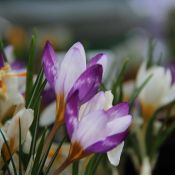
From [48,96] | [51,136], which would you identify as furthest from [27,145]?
[48,96]

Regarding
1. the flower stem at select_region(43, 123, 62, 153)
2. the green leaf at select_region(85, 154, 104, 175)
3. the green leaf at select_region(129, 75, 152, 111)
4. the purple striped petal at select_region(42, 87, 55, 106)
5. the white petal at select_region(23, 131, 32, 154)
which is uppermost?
the flower stem at select_region(43, 123, 62, 153)

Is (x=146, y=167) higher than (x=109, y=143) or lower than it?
lower

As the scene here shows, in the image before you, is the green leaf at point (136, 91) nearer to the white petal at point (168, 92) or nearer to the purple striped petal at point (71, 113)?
the white petal at point (168, 92)

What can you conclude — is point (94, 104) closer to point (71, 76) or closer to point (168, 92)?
point (71, 76)

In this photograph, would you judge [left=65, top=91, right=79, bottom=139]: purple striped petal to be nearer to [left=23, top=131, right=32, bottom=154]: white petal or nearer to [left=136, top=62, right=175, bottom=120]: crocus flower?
[left=23, top=131, right=32, bottom=154]: white petal

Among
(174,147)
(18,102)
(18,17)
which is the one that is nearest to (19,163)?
(18,102)

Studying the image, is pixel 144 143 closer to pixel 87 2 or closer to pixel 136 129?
pixel 136 129

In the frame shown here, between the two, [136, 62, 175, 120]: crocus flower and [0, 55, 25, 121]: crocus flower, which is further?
[136, 62, 175, 120]: crocus flower

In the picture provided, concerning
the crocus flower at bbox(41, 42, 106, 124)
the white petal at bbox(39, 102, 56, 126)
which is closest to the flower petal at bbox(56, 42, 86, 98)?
the crocus flower at bbox(41, 42, 106, 124)
